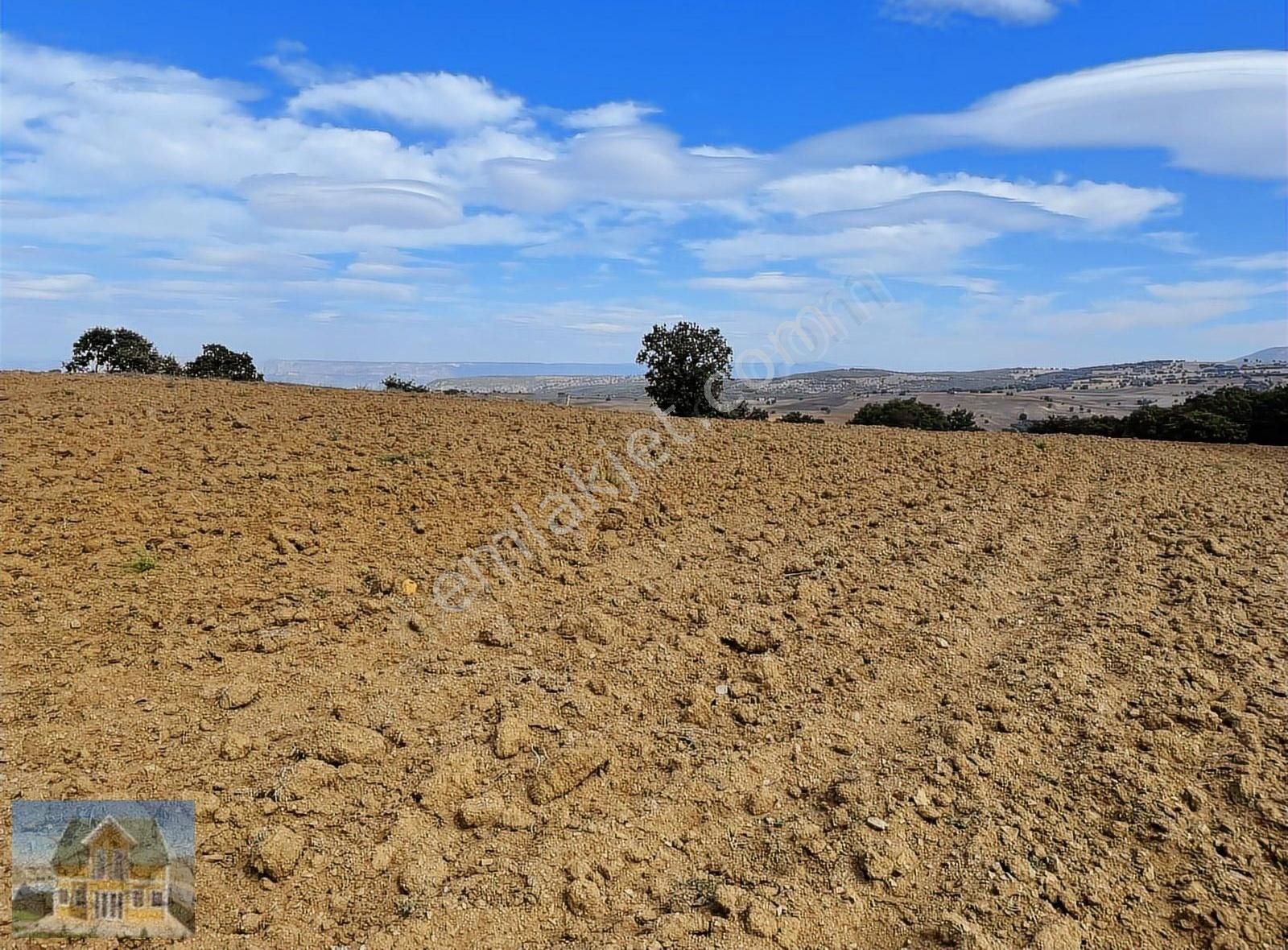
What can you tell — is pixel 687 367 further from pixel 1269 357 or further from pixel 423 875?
pixel 1269 357

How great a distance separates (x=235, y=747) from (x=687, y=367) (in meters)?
17.3

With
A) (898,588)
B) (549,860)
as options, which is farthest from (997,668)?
(549,860)

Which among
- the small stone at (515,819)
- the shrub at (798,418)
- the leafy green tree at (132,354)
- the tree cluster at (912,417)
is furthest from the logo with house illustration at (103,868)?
the leafy green tree at (132,354)

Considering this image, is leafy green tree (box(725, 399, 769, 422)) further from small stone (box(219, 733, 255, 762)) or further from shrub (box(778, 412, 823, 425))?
small stone (box(219, 733, 255, 762))

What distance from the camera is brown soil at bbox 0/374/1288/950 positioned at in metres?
3.28

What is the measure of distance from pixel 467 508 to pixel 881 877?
5.65 meters

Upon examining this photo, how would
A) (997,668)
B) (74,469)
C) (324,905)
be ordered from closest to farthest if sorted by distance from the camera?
(324,905), (997,668), (74,469)

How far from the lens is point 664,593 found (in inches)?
247

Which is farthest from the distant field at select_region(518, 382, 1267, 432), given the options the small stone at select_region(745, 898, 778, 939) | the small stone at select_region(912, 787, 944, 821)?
the small stone at select_region(745, 898, 778, 939)

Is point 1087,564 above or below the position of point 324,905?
above

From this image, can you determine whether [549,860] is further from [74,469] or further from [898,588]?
[74,469]

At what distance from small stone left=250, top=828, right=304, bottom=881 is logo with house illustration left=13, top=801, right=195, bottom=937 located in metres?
0.27

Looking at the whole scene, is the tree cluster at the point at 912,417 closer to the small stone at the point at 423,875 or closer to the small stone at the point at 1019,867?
the small stone at the point at 1019,867

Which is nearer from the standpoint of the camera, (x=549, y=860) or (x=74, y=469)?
(x=549, y=860)
